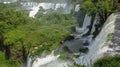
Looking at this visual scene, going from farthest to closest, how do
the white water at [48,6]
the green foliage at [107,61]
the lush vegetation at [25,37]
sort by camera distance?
1. the white water at [48,6]
2. the lush vegetation at [25,37]
3. the green foliage at [107,61]

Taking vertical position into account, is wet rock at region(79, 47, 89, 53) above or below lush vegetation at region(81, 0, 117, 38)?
below

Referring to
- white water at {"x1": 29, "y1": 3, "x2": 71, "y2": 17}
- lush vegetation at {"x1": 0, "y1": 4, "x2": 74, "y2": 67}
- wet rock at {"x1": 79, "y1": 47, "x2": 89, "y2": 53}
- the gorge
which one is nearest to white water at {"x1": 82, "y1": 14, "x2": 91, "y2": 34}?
the gorge

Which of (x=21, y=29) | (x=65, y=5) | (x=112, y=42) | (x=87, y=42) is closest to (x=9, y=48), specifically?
(x=21, y=29)

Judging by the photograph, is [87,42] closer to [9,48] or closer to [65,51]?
[65,51]

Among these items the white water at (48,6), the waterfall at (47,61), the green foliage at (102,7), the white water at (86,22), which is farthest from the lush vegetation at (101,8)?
the white water at (48,6)

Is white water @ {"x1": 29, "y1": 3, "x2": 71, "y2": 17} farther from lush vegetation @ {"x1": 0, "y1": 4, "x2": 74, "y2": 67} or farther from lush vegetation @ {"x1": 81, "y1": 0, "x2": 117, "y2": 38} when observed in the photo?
lush vegetation @ {"x1": 0, "y1": 4, "x2": 74, "y2": 67}

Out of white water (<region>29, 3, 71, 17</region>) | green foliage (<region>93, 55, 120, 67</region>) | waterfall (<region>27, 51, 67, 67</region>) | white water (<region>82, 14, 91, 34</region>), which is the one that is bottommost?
white water (<region>29, 3, 71, 17</region>)

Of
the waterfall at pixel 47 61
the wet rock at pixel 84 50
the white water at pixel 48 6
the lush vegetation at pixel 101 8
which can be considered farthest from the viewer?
the white water at pixel 48 6

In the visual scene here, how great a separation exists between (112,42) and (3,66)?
609cm

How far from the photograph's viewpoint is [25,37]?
814 inches

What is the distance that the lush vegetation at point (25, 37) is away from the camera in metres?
20.9

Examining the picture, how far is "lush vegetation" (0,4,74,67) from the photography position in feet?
68.4

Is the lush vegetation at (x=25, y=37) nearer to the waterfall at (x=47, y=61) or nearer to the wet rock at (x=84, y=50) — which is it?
the waterfall at (x=47, y=61)

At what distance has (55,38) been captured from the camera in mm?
21812
